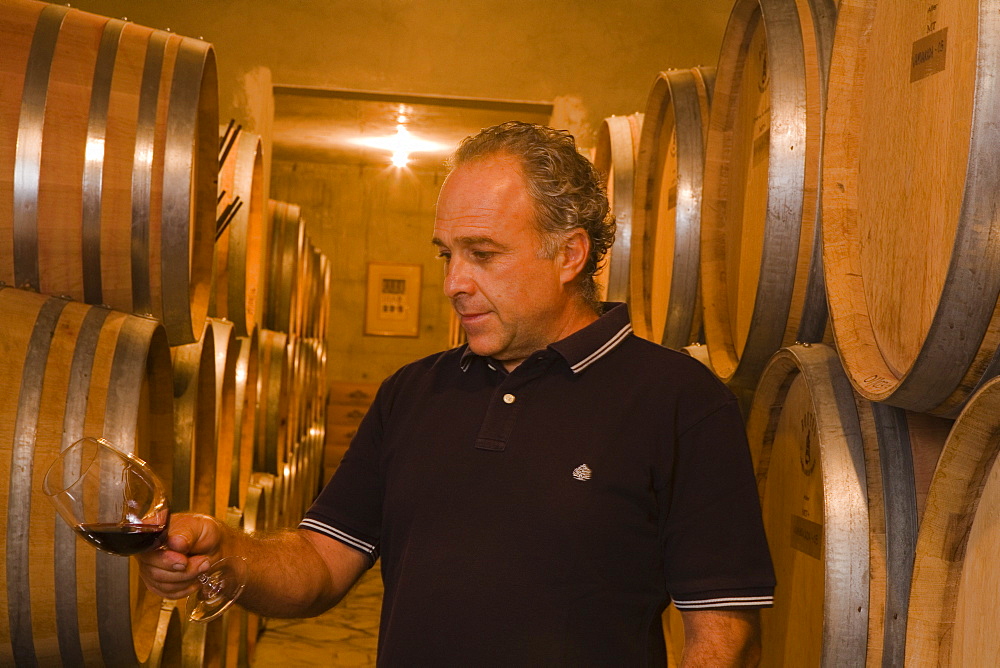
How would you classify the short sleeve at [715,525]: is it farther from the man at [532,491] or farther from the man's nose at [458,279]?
the man's nose at [458,279]

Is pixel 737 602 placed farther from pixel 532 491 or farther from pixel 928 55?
pixel 928 55

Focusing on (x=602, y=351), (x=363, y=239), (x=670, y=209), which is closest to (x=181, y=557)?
(x=602, y=351)

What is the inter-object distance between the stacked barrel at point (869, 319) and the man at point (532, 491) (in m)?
0.18

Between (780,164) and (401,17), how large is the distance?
5153mm

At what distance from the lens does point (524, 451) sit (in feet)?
5.95

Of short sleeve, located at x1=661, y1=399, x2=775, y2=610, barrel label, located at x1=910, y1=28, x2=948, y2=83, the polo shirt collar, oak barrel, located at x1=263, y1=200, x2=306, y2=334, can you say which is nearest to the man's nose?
the polo shirt collar

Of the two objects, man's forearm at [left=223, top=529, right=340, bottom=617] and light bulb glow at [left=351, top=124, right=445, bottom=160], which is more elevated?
light bulb glow at [left=351, top=124, right=445, bottom=160]

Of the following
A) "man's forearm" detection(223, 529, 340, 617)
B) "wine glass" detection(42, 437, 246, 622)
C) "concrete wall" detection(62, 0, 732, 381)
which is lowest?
"man's forearm" detection(223, 529, 340, 617)

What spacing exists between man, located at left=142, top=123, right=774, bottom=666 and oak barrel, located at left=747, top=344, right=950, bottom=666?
0.47ft

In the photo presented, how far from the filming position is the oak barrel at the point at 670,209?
2.82 meters

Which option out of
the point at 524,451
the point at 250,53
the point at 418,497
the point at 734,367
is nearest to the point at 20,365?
the point at 418,497

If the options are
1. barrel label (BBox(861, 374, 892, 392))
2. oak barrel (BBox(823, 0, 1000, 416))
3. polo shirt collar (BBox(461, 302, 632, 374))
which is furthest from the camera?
polo shirt collar (BBox(461, 302, 632, 374))

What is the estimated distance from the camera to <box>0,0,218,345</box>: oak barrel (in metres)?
2.38

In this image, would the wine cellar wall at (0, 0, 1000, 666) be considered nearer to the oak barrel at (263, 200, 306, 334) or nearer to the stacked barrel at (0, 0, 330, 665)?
the stacked barrel at (0, 0, 330, 665)
